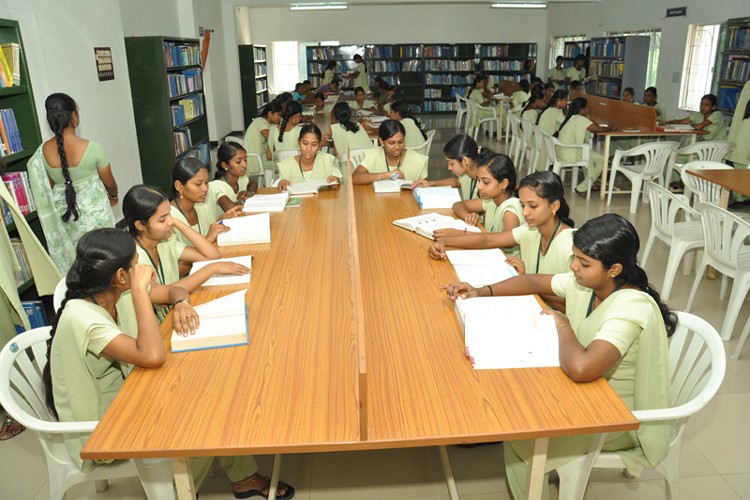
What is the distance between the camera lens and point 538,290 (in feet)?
7.15

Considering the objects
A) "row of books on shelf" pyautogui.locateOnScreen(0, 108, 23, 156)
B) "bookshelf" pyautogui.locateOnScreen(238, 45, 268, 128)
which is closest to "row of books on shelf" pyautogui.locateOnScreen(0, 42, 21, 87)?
"row of books on shelf" pyautogui.locateOnScreen(0, 108, 23, 156)

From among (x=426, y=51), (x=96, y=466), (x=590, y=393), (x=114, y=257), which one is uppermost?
(x=426, y=51)

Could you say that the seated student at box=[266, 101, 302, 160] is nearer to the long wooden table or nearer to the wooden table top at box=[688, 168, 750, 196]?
the wooden table top at box=[688, 168, 750, 196]

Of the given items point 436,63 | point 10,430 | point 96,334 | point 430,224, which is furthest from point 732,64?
point 10,430

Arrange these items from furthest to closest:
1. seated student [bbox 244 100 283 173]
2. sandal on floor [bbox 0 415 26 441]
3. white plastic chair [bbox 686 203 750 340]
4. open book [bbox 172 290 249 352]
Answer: seated student [bbox 244 100 283 173]
white plastic chair [bbox 686 203 750 340]
sandal on floor [bbox 0 415 26 441]
open book [bbox 172 290 249 352]

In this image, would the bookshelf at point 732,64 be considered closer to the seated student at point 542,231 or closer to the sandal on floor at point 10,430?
the seated student at point 542,231

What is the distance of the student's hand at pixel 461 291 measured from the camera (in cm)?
212

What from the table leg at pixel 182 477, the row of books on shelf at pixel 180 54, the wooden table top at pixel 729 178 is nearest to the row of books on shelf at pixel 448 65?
the row of books on shelf at pixel 180 54

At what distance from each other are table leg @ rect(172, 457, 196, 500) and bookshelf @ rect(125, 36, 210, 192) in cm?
584

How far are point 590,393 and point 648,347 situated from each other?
0.77 ft

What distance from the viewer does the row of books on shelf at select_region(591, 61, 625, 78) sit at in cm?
1055

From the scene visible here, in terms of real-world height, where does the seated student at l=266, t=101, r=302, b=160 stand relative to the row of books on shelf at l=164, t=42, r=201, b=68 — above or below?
below

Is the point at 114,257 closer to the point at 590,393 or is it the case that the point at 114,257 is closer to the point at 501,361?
the point at 501,361

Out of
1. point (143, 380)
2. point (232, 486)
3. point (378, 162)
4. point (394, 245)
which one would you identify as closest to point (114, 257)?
point (143, 380)
